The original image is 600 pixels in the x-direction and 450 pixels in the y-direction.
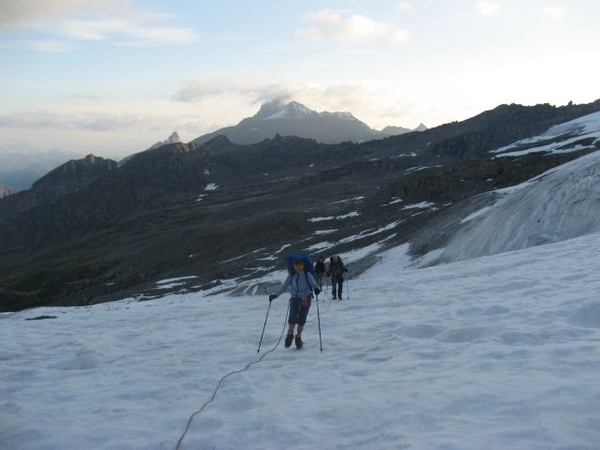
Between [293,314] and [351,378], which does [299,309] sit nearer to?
[293,314]

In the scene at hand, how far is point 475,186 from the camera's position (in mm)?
83375

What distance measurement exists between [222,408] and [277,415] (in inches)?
46.8

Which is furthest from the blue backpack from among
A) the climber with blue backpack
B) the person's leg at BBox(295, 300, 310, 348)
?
the person's leg at BBox(295, 300, 310, 348)

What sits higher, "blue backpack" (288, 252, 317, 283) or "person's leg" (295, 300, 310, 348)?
"blue backpack" (288, 252, 317, 283)

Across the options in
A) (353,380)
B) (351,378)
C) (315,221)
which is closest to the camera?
(353,380)

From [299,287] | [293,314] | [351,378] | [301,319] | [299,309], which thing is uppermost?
[299,287]

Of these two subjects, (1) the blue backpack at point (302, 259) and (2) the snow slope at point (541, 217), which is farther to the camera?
(2) the snow slope at point (541, 217)

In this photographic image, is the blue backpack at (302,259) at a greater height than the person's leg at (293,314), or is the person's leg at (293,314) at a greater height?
the blue backpack at (302,259)

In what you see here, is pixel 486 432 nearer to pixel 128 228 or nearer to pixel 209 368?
pixel 209 368

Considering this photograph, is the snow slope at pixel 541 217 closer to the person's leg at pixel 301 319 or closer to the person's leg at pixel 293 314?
the person's leg at pixel 301 319

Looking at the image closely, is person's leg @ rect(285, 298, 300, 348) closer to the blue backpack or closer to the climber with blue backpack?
the climber with blue backpack

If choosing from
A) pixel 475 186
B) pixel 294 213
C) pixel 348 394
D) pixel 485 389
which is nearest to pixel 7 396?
pixel 348 394

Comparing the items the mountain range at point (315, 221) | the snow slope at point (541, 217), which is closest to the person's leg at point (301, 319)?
the snow slope at point (541, 217)

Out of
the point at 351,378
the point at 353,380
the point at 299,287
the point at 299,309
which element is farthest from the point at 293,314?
the point at 353,380
